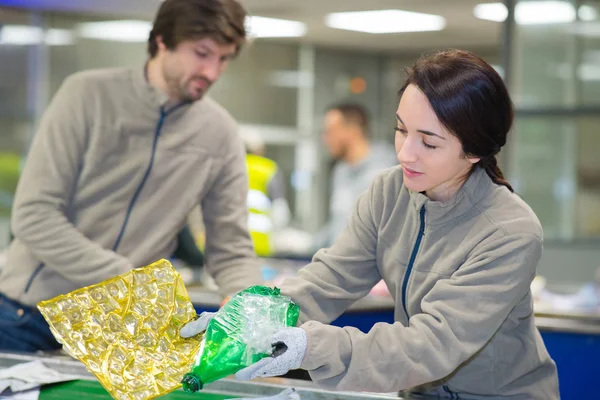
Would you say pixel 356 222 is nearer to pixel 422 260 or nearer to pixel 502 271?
pixel 422 260

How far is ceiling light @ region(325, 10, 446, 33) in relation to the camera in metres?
9.88

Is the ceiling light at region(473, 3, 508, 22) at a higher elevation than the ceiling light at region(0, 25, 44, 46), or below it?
higher

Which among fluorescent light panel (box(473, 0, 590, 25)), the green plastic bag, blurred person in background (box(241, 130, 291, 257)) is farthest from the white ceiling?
the green plastic bag

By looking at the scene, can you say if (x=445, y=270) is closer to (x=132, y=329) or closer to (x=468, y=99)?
(x=468, y=99)

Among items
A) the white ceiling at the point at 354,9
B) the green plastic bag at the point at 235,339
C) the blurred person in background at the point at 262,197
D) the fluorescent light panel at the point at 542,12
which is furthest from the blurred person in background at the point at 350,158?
the green plastic bag at the point at 235,339

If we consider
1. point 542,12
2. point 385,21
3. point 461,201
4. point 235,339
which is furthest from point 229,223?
point 385,21

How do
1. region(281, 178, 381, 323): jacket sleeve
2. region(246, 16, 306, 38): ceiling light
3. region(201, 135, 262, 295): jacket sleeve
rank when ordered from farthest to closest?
region(246, 16, 306, 38): ceiling light
region(201, 135, 262, 295): jacket sleeve
region(281, 178, 381, 323): jacket sleeve

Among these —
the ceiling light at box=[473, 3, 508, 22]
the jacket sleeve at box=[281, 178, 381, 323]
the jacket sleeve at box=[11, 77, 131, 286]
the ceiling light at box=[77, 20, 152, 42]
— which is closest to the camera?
the jacket sleeve at box=[281, 178, 381, 323]

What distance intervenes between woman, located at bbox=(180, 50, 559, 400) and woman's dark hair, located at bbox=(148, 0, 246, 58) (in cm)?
78

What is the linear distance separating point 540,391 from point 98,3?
8354 mm

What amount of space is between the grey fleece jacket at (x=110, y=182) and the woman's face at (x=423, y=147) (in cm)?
92

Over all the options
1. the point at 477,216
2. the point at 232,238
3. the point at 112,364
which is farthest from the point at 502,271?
the point at 232,238

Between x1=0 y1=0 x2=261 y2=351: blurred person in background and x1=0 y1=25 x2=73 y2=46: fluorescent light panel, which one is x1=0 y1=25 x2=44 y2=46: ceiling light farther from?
x1=0 y1=0 x2=261 y2=351: blurred person in background

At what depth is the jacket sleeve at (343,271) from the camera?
2076 mm
